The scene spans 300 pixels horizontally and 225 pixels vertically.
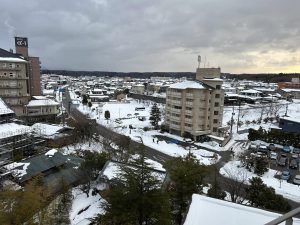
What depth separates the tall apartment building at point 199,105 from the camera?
3609 centimetres

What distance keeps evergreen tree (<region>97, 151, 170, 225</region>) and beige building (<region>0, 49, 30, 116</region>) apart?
32610mm

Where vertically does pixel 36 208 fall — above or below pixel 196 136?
above

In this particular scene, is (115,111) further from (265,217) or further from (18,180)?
(265,217)

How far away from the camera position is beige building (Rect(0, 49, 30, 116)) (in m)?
36.0

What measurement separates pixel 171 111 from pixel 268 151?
1529 centimetres

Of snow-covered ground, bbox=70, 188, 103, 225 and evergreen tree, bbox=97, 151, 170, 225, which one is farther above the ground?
evergreen tree, bbox=97, 151, 170, 225

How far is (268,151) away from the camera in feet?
98.6

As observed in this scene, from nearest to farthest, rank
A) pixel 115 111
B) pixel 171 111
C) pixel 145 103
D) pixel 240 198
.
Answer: pixel 240 198 < pixel 171 111 < pixel 115 111 < pixel 145 103

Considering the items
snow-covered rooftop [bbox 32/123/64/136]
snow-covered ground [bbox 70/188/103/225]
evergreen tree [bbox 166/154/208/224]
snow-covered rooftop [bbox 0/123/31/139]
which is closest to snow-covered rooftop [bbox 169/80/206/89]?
snow-covered rooftop [bbox 32/123/64/136]

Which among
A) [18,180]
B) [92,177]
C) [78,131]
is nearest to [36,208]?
[18,180]

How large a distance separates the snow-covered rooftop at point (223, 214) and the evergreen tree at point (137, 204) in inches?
132

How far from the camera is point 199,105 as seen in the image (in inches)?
1426

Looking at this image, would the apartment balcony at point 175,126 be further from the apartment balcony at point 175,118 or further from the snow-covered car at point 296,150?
the snow-covered car at point 296,150

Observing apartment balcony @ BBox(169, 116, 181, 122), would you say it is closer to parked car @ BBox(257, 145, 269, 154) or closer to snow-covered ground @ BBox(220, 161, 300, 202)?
parked car @ BBox(257, 145, 269, 154)
